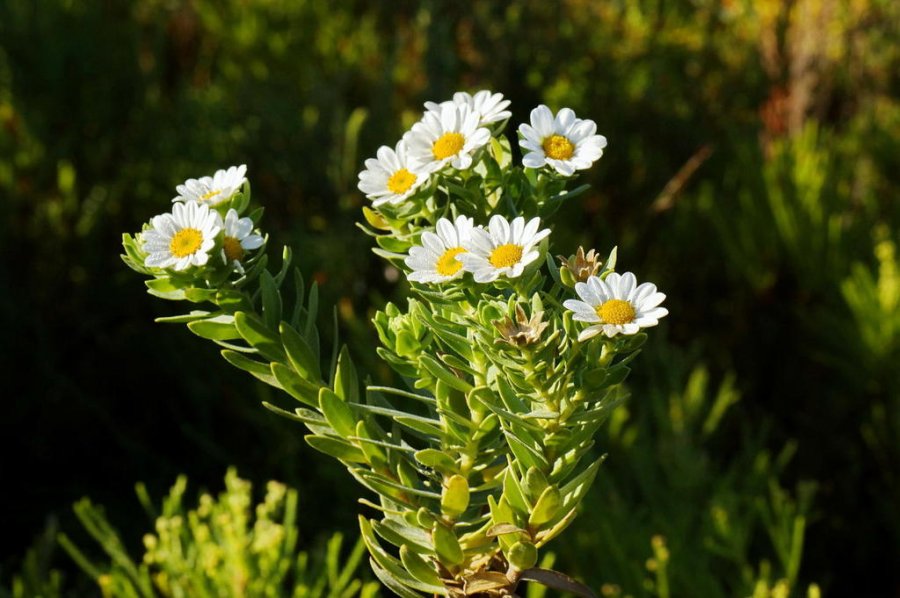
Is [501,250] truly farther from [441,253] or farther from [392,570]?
[392,570]

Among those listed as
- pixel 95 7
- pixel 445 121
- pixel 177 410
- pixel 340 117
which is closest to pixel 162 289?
pixel 445 121

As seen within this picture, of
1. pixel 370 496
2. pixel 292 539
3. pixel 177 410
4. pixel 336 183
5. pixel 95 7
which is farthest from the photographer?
pixel 95 7

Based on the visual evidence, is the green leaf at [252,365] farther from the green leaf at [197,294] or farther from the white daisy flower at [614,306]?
the white daisy flower at [614,306]

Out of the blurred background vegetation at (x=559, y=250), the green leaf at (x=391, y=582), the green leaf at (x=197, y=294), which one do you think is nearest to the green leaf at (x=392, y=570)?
the green leaf at (x=391, y=582)

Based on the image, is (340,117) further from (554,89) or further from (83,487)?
(83,487)

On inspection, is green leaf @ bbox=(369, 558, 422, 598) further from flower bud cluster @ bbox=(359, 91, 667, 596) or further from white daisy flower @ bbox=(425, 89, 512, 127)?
white daisy flower @ bbox=(425, 89, 512, 127)
